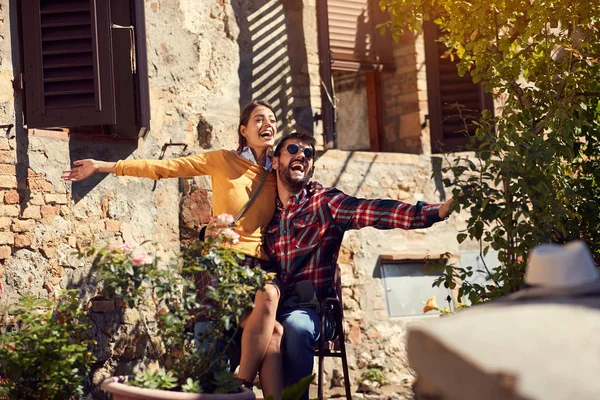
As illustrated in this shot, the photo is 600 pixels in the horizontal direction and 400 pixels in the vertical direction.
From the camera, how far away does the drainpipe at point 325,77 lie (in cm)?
735

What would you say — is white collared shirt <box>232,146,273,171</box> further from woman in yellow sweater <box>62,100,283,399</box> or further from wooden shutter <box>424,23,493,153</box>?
wooden shutter <box>424,23,493,153</box>

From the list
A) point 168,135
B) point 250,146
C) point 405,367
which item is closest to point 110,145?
point 168,135

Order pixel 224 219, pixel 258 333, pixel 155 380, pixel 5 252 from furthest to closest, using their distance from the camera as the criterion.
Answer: pixel 5 252
pixel 258 333
pixel 224 219
pixel 155 380

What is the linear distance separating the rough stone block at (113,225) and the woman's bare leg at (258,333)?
1.80m

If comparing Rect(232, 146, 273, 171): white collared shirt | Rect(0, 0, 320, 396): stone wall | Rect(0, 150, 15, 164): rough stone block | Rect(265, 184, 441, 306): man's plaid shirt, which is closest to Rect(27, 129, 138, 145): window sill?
Rect(0, 0, 320, 396): stone wall

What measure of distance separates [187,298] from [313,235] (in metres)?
1.10

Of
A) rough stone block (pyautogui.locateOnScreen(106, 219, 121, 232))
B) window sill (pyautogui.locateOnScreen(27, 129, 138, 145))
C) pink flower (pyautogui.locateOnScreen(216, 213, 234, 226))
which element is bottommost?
rough stone block (pyautogui.locateOnScreen(106, 219, 121, 232))

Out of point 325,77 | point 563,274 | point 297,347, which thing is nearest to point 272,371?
point 297,347

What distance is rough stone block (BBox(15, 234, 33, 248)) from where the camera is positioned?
18.2 ft

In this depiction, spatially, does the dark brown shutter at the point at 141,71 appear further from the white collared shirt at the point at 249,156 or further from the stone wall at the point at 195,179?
the white collared shirt at the point at 249,156

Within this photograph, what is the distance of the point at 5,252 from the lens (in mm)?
5496

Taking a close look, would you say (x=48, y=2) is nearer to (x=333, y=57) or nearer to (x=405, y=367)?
(x=333, y=57)

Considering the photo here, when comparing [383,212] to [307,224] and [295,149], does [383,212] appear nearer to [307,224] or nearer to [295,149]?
[307,224]

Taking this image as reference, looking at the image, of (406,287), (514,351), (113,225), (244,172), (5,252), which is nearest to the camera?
(514,351)
